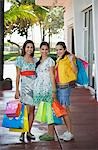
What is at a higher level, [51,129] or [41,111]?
[41,111]

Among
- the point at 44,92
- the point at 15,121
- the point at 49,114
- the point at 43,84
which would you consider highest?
the point at 43,84

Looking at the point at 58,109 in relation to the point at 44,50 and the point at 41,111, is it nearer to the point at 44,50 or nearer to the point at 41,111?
the point at 41,111

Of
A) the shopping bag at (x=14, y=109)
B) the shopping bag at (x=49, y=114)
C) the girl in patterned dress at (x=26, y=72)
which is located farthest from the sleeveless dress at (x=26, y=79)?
the shopping bag at (x=49, y=114)

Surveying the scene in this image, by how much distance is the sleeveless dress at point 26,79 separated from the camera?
641cm

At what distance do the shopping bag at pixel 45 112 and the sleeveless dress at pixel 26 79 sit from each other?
18cm

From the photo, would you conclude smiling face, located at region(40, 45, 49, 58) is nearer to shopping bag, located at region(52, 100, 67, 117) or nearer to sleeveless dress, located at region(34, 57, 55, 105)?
sleeveless dress, located at region(34, 57, 55, 105)

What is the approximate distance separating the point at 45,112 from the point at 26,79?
0.61 metres

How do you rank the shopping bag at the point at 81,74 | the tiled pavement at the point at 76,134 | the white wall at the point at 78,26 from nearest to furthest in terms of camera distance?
the tiled pavement at the point at 76,134 < the shopping bag at the point at 81,74 < the white wall at the point at 78,26

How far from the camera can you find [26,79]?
6.43m

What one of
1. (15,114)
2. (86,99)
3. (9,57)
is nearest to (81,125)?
(15,114)

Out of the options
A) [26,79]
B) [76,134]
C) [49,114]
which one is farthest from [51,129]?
[26,79]

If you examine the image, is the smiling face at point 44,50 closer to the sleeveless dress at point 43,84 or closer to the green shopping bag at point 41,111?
the sleeveless dress at point 43,84

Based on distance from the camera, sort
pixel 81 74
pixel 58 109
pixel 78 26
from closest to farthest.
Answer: pixel 58 109, pixel 81 74, pixel 78 26

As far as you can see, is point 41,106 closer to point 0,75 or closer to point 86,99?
point 86,99
